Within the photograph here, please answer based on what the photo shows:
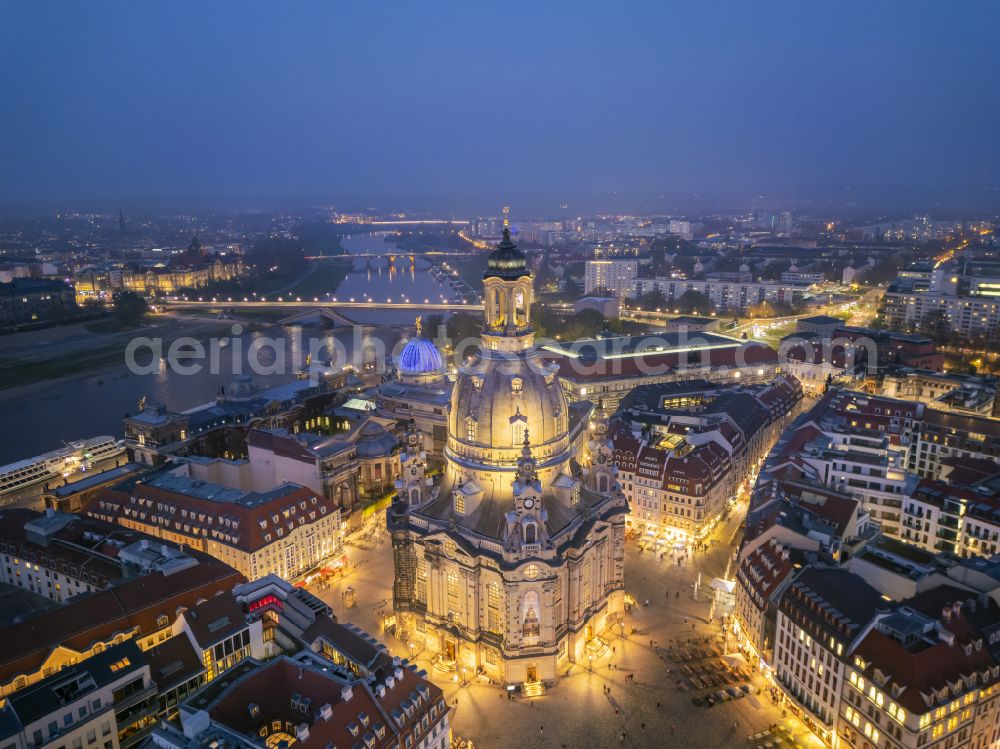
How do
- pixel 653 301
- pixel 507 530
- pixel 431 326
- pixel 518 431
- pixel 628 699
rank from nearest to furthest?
1. pixel 628 699
2. pixel 507 530
3. pixel 518 431
4. pixel 431 326
5. pixel 653 301

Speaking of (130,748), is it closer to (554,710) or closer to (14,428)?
(554,710)

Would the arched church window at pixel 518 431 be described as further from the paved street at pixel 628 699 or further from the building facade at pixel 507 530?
the paved street at pixel 628 699

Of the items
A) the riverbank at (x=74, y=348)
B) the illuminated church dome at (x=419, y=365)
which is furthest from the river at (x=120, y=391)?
the illuminated church dome at (x=419, y=365)

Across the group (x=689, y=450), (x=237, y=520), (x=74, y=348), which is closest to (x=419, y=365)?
(x=689, y=450)

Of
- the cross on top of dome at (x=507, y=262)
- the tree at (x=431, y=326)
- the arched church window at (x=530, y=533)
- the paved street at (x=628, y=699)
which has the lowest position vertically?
the paved street at (x=628, y=699)

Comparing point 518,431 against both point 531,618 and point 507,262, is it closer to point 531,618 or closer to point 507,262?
point 507,262

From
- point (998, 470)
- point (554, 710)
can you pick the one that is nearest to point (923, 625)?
point (554, 710)

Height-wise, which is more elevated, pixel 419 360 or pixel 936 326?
pixel 419 360
